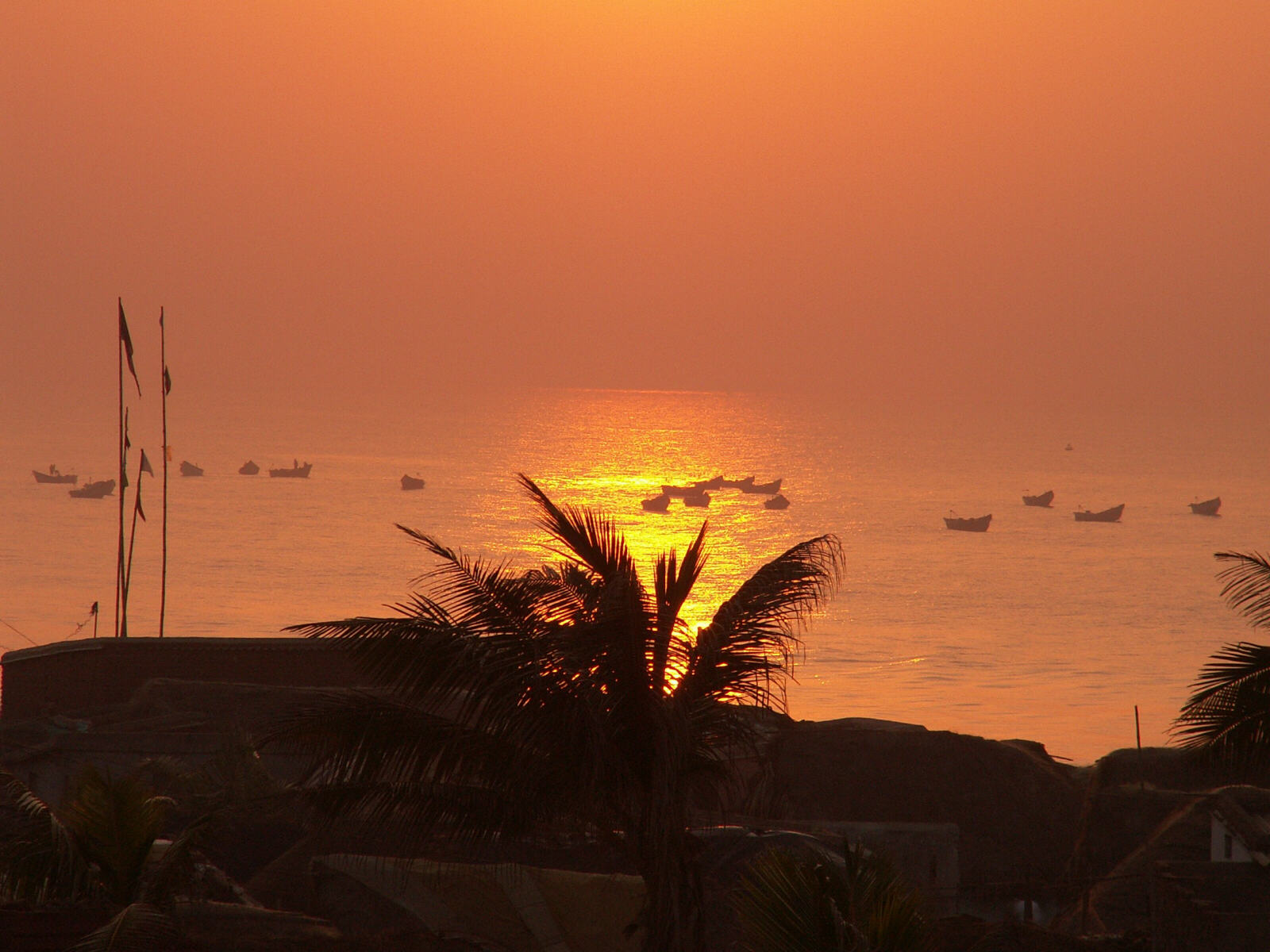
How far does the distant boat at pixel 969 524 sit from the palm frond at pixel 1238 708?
123 meters

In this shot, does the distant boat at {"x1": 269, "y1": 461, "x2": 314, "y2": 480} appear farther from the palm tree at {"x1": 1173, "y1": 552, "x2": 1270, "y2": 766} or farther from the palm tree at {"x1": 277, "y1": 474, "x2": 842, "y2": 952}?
the palm tree at {"x1": 277, "y1": 474, "x2": 842, "y2": 952}

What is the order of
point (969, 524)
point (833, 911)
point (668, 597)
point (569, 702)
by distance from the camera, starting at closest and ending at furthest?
point (833, 911), point (569, 702), point (668, 597), point (969, 524)

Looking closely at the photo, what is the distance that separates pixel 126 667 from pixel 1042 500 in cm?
13942

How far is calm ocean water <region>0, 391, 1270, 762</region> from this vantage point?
229 feet

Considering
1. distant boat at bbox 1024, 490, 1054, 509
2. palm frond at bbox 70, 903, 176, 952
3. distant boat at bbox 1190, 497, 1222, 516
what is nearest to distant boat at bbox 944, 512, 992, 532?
distant boat at bbox 1024, 490, 1054, 509

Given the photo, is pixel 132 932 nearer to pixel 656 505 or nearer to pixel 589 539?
pixel 589 539

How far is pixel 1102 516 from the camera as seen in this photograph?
481 feet

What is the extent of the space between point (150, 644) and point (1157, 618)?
74016 mm

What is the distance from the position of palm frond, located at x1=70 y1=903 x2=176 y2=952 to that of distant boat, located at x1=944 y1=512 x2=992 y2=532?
128025 mm

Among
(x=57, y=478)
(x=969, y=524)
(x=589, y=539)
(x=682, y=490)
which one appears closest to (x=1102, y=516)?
(x=969, y=524)

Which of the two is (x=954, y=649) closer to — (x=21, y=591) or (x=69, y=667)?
(x=21, y=591)

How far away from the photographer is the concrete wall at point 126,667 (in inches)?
1243

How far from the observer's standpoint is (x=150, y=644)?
31.7 metres

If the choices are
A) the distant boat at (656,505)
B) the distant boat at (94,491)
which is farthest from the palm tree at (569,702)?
the distant boat at (94,491)
